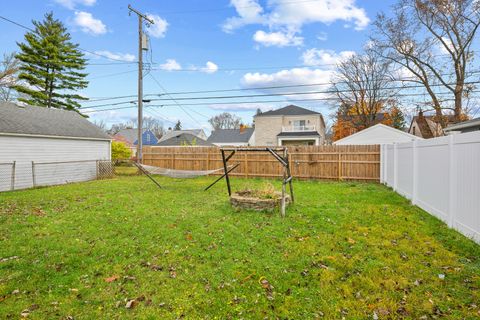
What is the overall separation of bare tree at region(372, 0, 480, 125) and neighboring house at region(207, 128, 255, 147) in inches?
738

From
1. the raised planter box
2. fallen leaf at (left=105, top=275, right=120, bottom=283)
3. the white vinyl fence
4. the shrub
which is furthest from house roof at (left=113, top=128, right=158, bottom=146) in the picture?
fallen leaf at (left=105, top=275, right=120, bottom=283)

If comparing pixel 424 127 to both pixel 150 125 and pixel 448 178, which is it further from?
pixel 150 125

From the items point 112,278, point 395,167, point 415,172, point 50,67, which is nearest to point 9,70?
point 50,67

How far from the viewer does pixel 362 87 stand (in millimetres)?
25109

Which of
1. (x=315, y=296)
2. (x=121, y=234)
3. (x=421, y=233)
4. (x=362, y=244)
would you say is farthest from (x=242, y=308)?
(x=421, y=233)

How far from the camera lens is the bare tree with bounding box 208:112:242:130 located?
54281mm

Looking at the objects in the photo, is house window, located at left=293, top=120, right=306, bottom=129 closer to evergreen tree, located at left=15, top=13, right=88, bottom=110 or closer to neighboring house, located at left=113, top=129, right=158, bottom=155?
neighboring house, located at left=113, top=129, right=158, bottom=155

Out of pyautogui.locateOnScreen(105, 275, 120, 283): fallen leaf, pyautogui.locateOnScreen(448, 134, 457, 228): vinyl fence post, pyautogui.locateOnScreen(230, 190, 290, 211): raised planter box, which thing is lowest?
pyautogui.locateOnScreen(105, 275, 120, 283): fallen leaf

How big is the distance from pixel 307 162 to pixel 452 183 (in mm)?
8302

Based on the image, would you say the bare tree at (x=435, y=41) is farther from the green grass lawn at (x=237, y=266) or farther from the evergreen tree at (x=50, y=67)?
the evergreen tree at (x=50, y=67)

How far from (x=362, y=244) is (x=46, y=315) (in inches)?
160

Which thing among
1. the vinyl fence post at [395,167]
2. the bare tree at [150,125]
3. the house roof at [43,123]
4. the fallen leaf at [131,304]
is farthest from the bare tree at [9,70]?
the bare tree at [150,125]

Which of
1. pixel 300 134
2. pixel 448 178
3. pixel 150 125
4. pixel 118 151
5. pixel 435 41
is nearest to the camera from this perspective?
pixel 448 178

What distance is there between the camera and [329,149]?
12266mm
